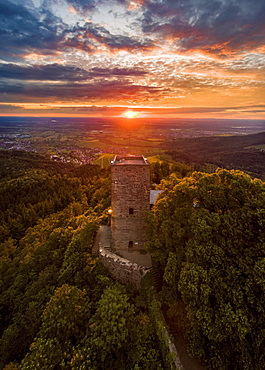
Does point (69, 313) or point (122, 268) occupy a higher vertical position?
point (122, 268)

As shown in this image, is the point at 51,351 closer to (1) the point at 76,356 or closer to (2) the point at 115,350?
(1) the point at 76,356

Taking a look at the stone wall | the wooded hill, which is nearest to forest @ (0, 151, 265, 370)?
the stone wall

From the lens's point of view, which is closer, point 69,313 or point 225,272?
point 225,272

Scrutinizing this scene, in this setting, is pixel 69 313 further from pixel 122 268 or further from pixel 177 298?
pixel 177 298

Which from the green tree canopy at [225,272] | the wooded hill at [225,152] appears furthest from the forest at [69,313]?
the wooded hill at [225,152]

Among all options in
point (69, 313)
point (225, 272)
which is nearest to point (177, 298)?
point (225, 272)

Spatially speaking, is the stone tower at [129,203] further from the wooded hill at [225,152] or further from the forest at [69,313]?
the wooded hill at [225,152]
